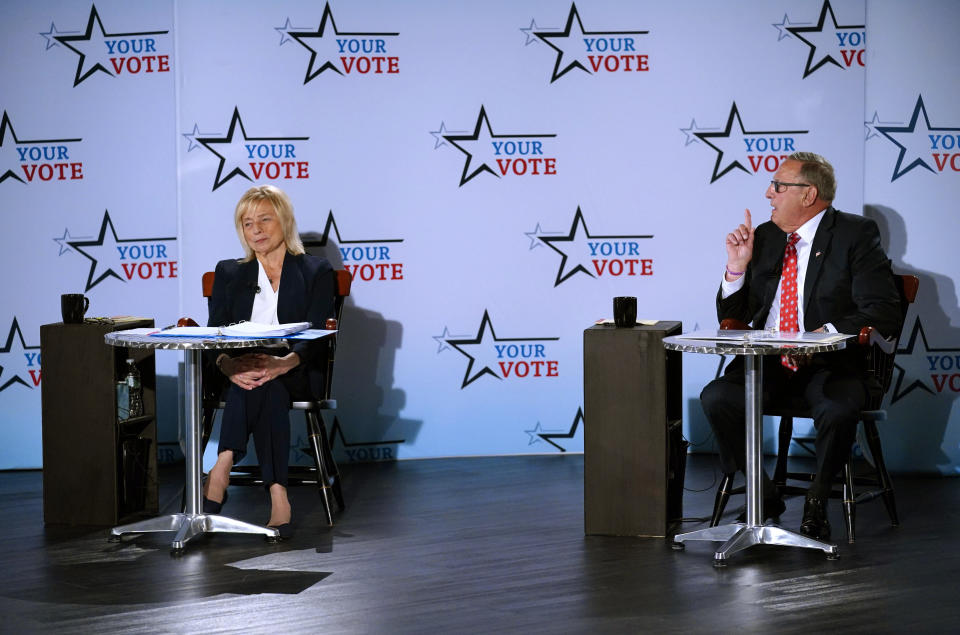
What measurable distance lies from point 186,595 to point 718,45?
150 inches

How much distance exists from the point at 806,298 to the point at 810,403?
430 millimetres

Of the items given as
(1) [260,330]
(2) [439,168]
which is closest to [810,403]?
(1) [260,330]

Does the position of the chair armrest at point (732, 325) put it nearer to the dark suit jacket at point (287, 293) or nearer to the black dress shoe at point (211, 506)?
the dark suit jacket at point (287, 293)

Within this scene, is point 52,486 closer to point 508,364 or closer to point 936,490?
point 508,364

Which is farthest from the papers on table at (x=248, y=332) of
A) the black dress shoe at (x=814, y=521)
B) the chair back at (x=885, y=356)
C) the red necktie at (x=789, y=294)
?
the chair back at (x=885, y=356)

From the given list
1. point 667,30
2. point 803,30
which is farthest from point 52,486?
point 803,30

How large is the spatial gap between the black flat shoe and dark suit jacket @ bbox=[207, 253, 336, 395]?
0.64m

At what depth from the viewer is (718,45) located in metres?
5.53

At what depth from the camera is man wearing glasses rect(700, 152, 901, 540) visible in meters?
3.92

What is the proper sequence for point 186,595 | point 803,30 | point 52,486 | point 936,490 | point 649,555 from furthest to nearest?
point 803,30 < point 936,490 < point 52,486 < point 649,555 < point 186,595

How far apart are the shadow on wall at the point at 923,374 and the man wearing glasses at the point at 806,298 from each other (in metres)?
1.23

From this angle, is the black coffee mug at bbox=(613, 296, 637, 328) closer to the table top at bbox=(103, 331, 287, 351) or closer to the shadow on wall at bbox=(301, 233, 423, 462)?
the table top at bbox=(103, 331, 287, 351)

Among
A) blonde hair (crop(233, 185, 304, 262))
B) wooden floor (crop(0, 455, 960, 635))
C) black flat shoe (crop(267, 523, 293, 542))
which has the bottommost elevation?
wooden floor (crop(0, 455, 960, 635))

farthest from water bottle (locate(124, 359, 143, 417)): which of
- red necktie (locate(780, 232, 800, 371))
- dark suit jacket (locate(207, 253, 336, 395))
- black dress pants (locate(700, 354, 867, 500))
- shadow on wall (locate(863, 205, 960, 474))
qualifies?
shadow on wall (locate(863, 205, 960, 474))
